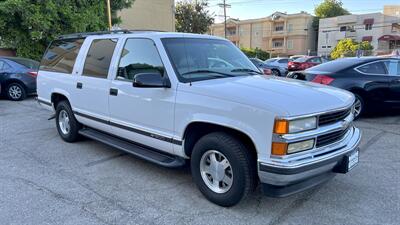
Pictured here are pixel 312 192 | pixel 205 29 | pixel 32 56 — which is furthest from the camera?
pixel 205 29

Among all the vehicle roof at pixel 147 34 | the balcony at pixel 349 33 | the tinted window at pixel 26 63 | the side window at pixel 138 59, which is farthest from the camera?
the balcony at pixel 349 33

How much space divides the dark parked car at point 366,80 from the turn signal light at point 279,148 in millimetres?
5036

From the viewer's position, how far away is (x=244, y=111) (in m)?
3.11

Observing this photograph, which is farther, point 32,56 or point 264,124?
point 32,56

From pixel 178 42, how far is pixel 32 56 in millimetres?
14947

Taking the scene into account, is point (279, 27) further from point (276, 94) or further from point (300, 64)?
point (276, 94)

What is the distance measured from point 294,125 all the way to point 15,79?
403 inches

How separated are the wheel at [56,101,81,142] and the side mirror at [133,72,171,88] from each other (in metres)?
2.46

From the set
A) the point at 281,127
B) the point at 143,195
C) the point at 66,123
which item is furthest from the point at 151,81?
the point at 66,123

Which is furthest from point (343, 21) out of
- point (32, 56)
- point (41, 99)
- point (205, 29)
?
point (41, 99)

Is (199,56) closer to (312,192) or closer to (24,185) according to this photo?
(312,192)

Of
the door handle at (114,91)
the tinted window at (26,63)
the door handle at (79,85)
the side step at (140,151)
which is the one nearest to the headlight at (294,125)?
the side step at (140,151)

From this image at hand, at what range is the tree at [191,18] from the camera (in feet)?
129

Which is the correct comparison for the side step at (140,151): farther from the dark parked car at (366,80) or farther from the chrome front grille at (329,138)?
the dark parked car at (366,80)
